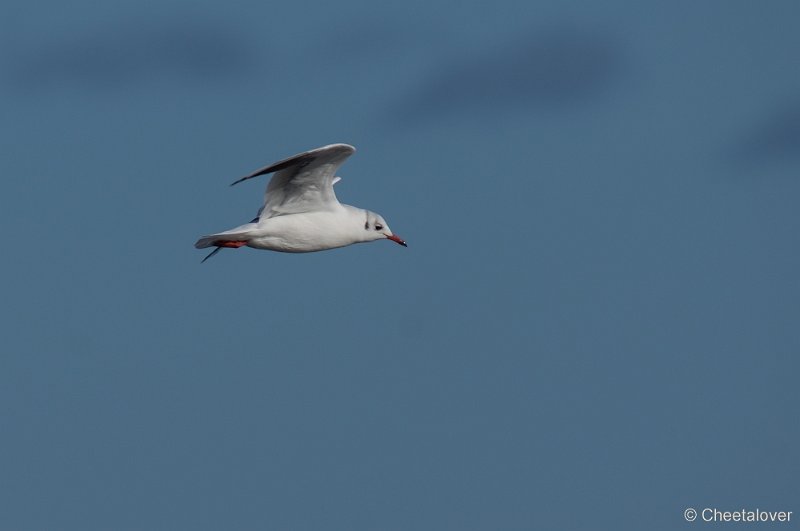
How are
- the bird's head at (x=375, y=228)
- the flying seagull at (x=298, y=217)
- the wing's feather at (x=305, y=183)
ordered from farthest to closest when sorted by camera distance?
the bird's head at (x=375, y=228)
the flying seagull at (x=298, y=217)
the wing's feather at (x=305, y=183)

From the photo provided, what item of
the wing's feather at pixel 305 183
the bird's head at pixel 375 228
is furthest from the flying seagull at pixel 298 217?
the bird's head at pixel 375 228

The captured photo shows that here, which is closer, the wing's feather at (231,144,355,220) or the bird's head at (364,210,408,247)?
the wing's feather at (231,144,355,220)

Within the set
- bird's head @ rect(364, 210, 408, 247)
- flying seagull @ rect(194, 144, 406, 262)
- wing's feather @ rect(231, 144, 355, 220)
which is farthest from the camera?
bird's head @ rect(364, 210, 408, 247)

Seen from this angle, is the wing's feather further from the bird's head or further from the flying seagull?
the bird's head

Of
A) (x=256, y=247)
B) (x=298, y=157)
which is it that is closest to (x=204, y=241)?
(x=256, y=247)

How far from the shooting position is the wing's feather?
25.0 m

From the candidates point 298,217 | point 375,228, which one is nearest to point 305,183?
point 298,217

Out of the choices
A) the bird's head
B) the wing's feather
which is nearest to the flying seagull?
the wing's feather

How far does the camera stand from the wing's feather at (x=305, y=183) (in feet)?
82.2

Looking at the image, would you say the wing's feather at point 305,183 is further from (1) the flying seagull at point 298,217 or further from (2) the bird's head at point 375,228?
(2) the bird's head at point 375,228

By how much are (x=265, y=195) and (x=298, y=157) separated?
191 cm

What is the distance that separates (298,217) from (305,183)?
0.65 m

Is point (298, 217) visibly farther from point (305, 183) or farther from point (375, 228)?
point (375, 228)

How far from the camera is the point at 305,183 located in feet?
85.2
